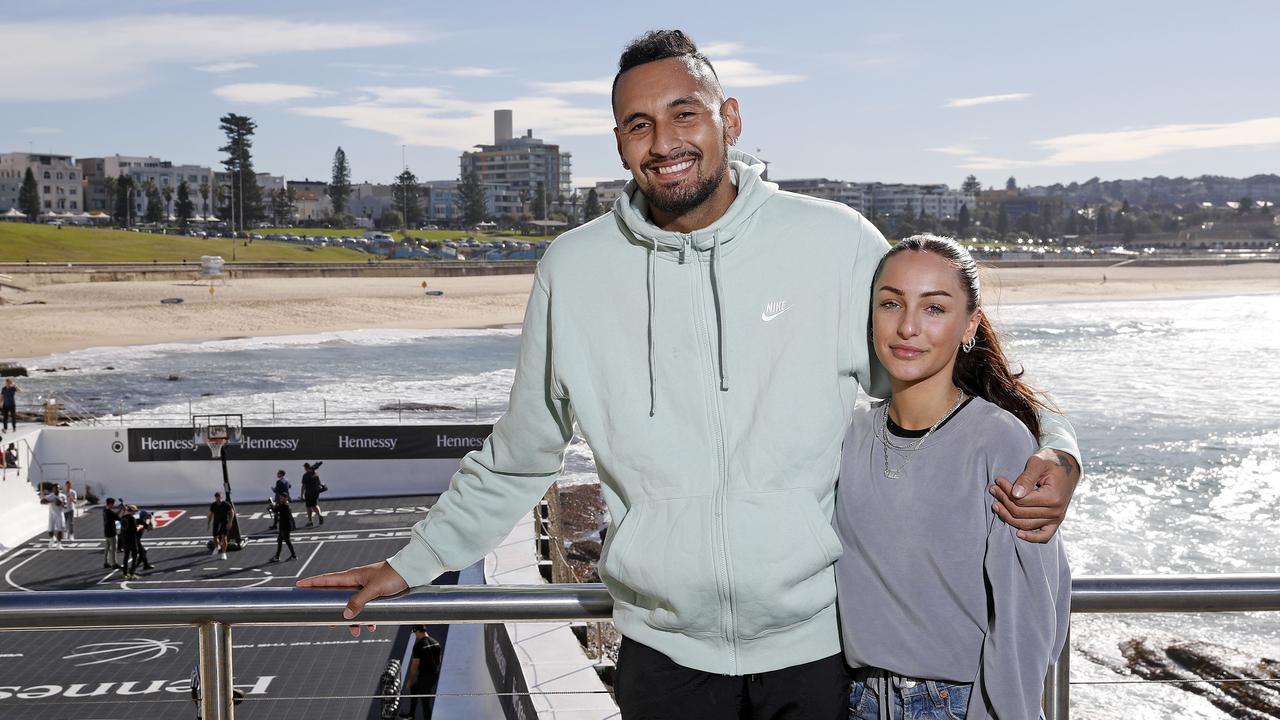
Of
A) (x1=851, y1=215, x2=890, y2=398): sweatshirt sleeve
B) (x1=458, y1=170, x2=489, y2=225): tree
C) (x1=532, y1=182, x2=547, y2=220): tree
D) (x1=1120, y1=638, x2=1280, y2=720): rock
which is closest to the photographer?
(x1=851, y1=215, x2=890, y2=398): sweatshirt sleeve

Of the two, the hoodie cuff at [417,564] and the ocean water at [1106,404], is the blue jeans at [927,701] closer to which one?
the ocean water at [1106,404]

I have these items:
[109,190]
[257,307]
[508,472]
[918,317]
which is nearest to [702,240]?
[918,317]

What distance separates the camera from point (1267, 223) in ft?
439

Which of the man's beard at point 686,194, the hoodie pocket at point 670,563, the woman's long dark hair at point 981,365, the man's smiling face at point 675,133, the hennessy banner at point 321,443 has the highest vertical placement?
the man's smiling face at point 675,133

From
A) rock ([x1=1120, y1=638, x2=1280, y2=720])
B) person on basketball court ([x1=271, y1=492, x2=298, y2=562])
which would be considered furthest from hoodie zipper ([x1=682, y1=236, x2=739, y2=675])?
person on basketball court ([x1=271, y1=492, x2=298, y2=562])

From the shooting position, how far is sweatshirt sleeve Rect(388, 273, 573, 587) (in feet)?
6.48

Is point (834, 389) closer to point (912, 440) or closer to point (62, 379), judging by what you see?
point (912, 440)

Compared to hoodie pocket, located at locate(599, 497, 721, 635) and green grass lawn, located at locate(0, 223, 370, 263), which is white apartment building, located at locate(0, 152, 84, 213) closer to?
green grass lawn, located at locate(0, 223, 370, 263)

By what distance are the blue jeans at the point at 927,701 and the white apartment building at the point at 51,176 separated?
133m

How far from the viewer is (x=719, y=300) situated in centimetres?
181

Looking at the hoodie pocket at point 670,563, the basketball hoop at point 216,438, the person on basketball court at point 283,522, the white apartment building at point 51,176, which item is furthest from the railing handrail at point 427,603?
the white apartment building at point 51,176

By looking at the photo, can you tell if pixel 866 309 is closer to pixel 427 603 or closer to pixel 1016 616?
pixel 1016 616

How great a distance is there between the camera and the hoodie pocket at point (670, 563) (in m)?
1.76

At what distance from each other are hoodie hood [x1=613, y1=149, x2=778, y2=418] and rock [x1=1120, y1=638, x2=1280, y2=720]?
439 inches
